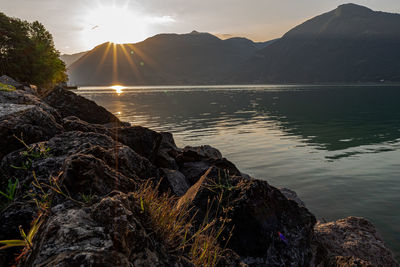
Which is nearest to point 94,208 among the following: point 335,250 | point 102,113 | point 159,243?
point 159,243

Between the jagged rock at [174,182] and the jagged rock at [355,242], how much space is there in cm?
394

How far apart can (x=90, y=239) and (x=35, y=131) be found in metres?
4.76

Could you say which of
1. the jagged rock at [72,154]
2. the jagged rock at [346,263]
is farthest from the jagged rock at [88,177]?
the jagged rock at [346,263]

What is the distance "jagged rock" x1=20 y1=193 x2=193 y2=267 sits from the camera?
8.28 feet

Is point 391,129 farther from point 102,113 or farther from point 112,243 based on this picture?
point 112,243

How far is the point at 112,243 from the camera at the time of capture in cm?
274

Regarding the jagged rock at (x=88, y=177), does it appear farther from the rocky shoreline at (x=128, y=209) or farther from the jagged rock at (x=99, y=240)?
the jagged rock at (x=99, y=240)

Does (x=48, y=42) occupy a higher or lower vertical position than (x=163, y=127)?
higher

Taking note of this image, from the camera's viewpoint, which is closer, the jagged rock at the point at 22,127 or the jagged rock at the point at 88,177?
the jagged rock at the point at 88,177

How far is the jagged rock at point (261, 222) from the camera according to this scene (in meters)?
5.85

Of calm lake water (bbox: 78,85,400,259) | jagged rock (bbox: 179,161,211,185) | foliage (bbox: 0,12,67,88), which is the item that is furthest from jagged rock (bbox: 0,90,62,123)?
foliage (bbox: 0,12,67,88)

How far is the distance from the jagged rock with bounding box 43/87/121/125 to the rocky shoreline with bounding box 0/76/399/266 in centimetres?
381

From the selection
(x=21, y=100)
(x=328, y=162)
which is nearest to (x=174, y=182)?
(x=21, y=100)

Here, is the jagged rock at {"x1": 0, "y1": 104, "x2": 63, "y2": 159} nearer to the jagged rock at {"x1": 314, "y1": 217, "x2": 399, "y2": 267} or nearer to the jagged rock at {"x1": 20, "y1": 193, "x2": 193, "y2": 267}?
the jagged rock at {"x1": 20, "y1": 193, "x2": 193, "y2": 267}
